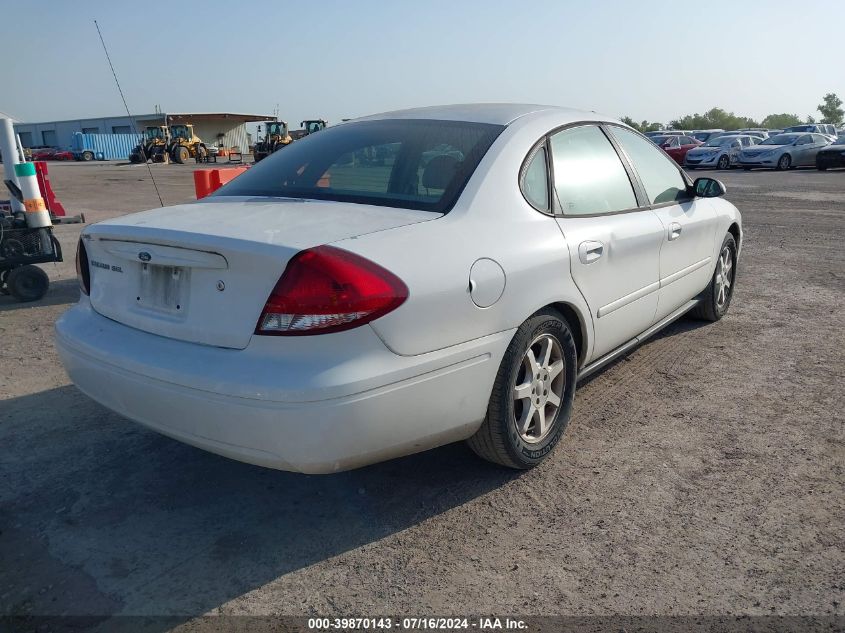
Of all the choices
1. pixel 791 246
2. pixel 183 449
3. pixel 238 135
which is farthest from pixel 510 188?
pixel 238 135

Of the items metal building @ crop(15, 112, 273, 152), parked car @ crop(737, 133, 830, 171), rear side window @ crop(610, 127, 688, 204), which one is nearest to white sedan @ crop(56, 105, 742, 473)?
rear side window @ crop(610, 127, 688, 204)

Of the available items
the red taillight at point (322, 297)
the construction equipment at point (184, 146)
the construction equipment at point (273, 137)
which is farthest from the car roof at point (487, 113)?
the construction equipment at point (184, 146)

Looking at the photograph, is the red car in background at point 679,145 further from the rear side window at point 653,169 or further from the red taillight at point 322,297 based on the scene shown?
the red taillight at point 322,297

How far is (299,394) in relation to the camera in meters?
2.26

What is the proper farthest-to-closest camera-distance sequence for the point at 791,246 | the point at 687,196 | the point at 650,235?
Result: the point at 791,246
the point at 687,196
the point at 650,235

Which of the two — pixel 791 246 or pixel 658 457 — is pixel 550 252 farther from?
pixel 791 246

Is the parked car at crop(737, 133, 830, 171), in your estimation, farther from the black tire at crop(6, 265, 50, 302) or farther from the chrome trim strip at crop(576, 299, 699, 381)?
the black tire at crop(6, 265, 50, 302)

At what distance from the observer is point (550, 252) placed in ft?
10.0

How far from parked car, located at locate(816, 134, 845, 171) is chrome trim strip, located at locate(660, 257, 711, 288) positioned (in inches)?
957

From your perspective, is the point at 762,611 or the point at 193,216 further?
the point at 193,216

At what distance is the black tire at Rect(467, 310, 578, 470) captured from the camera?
286cm

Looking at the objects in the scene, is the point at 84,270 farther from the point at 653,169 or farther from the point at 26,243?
the point at 26,243

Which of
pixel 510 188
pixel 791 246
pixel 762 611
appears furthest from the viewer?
pixel 791 246

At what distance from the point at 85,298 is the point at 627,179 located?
282cm
